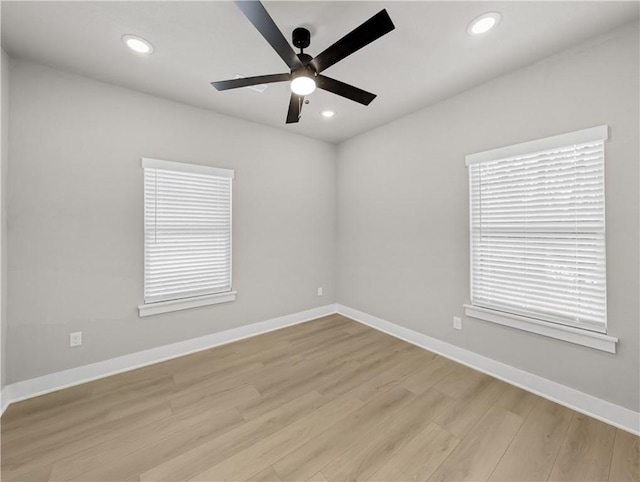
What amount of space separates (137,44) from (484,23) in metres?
2.58

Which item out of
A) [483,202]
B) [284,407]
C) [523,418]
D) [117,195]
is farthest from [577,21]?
[117,195]

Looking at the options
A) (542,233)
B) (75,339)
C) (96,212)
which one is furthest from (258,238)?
(542,233)

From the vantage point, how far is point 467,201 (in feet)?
9.22

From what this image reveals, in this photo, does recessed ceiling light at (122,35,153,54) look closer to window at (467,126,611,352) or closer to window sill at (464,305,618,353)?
window at (467,126,611,352)

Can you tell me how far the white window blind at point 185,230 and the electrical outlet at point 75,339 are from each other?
0.58 m

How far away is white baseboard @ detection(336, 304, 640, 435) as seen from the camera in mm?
1926

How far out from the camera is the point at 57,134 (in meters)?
2.38

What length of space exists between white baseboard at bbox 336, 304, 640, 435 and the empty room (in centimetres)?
2

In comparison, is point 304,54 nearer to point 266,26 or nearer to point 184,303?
point 266,26

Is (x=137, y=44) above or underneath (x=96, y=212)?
above

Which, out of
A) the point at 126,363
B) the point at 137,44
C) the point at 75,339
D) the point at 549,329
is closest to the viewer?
the point at 137,44

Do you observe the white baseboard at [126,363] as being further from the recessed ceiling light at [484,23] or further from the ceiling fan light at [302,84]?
the recessed ceiling light at [484,23]

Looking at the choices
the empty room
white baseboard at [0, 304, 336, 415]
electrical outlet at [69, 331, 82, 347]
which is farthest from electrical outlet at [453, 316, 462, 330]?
electrical outlet at [69, 331, 82, 347]

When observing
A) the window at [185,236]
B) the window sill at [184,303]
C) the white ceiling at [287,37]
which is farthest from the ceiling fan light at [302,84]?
the window sill at [184,303]
